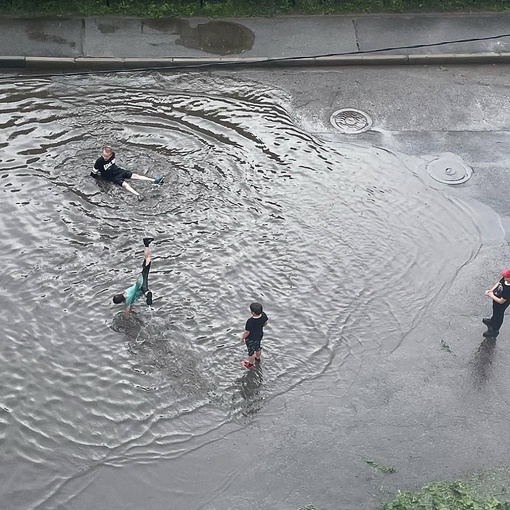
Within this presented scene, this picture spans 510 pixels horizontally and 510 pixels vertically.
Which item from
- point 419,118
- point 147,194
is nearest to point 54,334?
point 147,194

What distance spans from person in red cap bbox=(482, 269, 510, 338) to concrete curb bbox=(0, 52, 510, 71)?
789 centimetres

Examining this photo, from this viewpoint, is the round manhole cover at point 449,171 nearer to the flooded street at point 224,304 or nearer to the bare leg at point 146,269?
the flooded street at point 224,304

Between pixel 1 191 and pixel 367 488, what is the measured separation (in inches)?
355

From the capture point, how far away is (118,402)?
1183cm

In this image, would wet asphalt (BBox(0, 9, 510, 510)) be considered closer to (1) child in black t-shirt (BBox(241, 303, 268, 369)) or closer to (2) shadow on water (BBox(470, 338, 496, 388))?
(2) shadow on water (BBox(470, 338, 496, 388))

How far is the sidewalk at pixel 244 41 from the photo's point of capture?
60.6 ft

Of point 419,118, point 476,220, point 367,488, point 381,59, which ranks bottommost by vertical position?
point 367,488

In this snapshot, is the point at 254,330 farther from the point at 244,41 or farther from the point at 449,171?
the point at 244,41

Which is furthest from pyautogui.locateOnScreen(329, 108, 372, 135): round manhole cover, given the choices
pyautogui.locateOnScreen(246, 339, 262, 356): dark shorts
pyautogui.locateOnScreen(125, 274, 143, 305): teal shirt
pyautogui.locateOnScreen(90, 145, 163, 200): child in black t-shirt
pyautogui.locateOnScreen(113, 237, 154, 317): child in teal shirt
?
pyautogui.locateOnScreen(246, 339, 262, 356): dark shorts

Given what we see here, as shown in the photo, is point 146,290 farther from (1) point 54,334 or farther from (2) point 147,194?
(2) point 147,194

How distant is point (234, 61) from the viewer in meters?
18.5

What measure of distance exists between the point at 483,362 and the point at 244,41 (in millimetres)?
10306

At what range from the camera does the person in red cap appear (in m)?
12.9

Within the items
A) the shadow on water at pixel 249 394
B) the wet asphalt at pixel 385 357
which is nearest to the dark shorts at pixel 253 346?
the shadow on water at pixel 249 394
